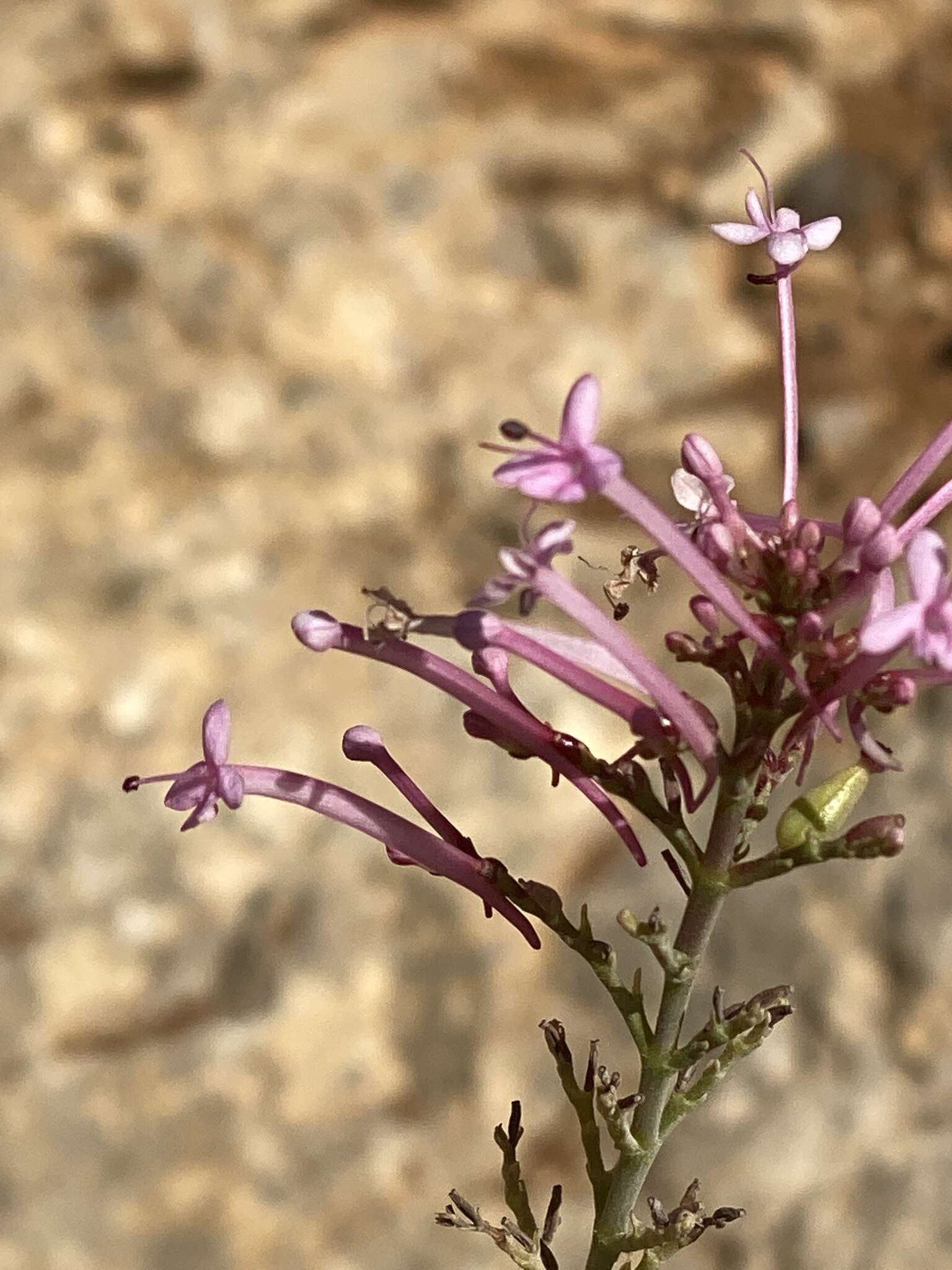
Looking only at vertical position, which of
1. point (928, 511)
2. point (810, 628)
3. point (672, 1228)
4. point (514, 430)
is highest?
point (514, 430)

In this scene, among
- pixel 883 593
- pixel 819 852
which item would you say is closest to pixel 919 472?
pixel 883 593

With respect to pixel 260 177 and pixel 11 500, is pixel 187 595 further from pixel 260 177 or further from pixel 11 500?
pixel 260 177

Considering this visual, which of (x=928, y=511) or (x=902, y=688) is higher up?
(x=928, y=511)

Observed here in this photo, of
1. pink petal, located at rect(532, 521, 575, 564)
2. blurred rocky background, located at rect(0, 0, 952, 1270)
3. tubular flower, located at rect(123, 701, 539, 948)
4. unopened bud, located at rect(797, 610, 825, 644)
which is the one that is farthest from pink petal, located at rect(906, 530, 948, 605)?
blurred rocky background, located at rect(0, 0, 952, 1270)

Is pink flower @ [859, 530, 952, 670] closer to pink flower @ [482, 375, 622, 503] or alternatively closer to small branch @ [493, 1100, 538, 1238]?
pink flower @ [482, 375, 622, 503]

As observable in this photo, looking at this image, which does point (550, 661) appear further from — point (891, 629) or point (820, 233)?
point (820, 233)

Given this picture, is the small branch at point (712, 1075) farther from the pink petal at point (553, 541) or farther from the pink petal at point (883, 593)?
the pink petal at point (553, 541)

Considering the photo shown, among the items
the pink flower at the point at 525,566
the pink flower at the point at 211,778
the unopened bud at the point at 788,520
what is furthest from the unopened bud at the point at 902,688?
the pink flower at the point at 211,778
